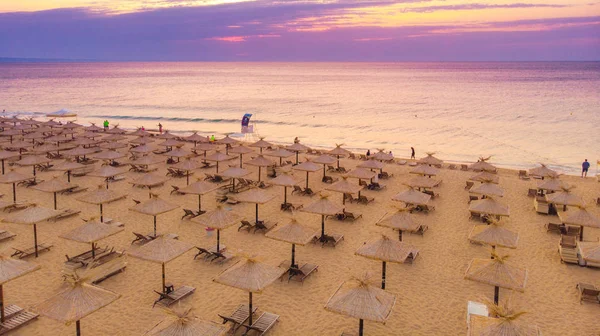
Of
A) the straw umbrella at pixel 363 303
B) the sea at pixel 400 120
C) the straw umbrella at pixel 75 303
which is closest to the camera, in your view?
the straw umbrella at pixel 75 303

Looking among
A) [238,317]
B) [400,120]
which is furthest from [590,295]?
[400,120]

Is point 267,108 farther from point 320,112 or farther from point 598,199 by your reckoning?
point 598,199

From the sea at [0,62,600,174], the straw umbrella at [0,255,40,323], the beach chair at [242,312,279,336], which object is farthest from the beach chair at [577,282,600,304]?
the sea at [0,62,600,174]

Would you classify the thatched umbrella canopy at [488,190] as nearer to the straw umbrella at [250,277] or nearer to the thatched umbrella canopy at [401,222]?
the thatched umbrella canopy at [401,222]

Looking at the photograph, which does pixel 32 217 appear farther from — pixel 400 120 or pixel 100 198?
pixel 400 120

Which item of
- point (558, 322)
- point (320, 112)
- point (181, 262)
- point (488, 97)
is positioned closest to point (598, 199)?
point (558, 322)

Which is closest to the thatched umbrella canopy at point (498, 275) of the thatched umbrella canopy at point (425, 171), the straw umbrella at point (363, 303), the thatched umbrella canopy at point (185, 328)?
the straw umbrella at point (363, 303)
